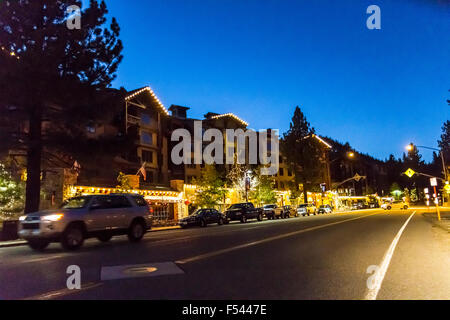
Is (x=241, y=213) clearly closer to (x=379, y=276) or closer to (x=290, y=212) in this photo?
(x=290, y=212)

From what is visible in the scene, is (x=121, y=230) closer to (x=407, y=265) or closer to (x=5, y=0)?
(x=407, y=265)

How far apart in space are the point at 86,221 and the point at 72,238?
0.79 meters

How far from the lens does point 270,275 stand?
7285 millimetres

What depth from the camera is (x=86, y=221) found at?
13.3 m

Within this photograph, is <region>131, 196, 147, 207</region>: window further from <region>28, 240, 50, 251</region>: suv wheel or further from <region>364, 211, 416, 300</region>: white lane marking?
<region>364, 211, 416, 300</region>: white lane marking

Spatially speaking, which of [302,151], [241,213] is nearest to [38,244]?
[241,213]

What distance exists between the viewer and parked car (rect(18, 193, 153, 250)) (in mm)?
12469

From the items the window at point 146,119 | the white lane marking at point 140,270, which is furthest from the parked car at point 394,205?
the white lane marking at point 140,270

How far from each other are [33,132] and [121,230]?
10.2 m

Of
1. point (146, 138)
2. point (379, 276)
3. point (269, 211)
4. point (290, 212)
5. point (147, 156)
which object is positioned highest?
point (146, 138)

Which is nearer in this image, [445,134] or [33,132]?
[33,132]
